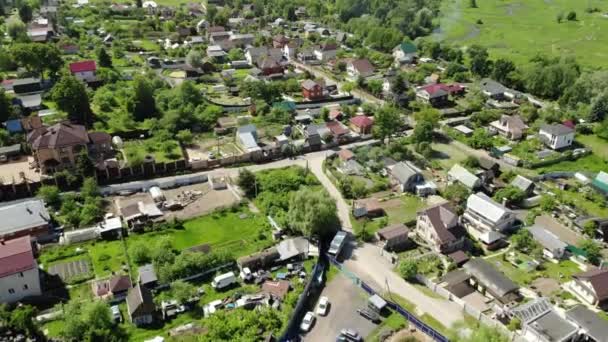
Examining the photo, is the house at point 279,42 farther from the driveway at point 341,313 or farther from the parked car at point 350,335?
the parked car at point 350,335

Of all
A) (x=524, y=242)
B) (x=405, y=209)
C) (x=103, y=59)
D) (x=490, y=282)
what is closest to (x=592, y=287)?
(x=524, y=242)

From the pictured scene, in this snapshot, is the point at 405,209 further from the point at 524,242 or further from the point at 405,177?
the point at 524,242

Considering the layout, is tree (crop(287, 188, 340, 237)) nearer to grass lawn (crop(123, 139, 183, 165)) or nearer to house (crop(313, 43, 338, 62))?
grass lawn (crop(123, 139, 183, 165))

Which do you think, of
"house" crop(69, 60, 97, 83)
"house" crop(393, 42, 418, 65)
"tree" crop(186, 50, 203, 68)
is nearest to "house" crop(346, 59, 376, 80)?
"house" crop(393, 42, 418, 65)

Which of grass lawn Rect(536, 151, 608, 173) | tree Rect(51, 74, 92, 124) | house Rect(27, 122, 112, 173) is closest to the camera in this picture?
house Rect(27, 122, 112, 173)

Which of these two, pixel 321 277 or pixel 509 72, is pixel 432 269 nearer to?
pixel 321 277
